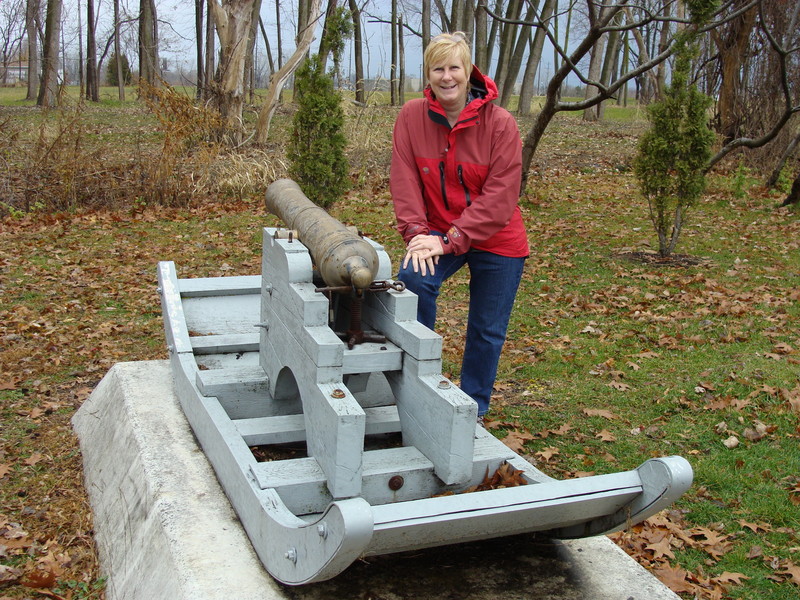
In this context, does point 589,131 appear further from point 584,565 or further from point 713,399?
point 584,565

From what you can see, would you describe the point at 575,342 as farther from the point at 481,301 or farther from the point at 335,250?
the point at 335,250

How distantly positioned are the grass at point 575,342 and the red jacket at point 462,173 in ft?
5.14

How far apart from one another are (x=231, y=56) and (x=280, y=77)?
100 cm

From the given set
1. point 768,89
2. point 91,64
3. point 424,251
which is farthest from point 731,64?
point 91,64

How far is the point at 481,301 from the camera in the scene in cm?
404

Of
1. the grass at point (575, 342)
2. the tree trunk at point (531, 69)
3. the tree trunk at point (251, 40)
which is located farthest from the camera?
the tree trunk at point (531, 69)

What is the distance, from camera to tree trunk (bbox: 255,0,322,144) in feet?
49.4

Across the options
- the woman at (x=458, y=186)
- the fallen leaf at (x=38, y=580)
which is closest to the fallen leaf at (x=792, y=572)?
the woman at (x=458, y=186)

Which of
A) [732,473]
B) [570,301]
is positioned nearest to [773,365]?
[732,473]

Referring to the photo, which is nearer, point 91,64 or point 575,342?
point 575,342

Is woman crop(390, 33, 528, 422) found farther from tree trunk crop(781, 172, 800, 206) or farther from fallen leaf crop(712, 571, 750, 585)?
tree trunk crop(781, 172, 800, 206)

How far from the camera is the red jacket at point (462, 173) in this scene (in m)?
3.71

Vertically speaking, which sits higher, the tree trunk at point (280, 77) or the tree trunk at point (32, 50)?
the tree trunk at point (32, 50)

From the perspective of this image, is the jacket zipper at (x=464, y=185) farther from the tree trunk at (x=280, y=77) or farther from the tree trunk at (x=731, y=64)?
the tree trunk at (x=731, y=64)
